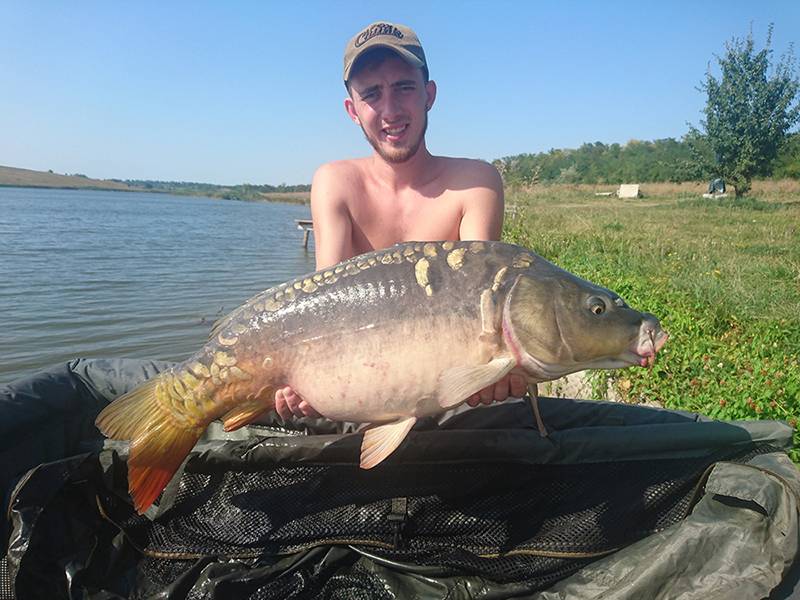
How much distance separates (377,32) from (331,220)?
803 mm

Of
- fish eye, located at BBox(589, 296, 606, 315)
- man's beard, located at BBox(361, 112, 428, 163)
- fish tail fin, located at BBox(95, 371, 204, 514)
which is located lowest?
fish tail fin, located at BBox(95, 371, 204, 514)

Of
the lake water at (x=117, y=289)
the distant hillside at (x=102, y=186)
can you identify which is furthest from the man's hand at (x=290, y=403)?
the distant hillside at (x=102, y=186)

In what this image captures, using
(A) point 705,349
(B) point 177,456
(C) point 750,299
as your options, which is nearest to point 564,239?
(C) point 750,299

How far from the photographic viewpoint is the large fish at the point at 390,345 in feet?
5.21

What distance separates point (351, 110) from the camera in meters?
2.58

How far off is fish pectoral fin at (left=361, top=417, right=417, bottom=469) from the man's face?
4.44 ft

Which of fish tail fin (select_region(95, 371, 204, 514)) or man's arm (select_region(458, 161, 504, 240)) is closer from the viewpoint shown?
fish tail fin (select_region(95, 371, 204, 514))

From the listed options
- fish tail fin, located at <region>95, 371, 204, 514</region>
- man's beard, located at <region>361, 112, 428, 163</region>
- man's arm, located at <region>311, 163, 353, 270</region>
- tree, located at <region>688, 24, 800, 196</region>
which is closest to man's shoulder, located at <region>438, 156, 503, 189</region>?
man's beard, located at <region>361, 112, 428, 163</region>

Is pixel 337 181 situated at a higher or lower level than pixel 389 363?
higher

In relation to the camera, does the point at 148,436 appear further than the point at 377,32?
No

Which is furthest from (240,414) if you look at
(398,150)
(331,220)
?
(398,150)

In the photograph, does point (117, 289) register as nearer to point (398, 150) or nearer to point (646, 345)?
point (398, 150)

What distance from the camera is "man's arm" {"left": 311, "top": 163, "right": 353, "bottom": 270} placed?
2.55 meters

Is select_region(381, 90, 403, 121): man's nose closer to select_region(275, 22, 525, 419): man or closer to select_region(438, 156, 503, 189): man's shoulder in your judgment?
select_region(275, 22, 525, 419): man
